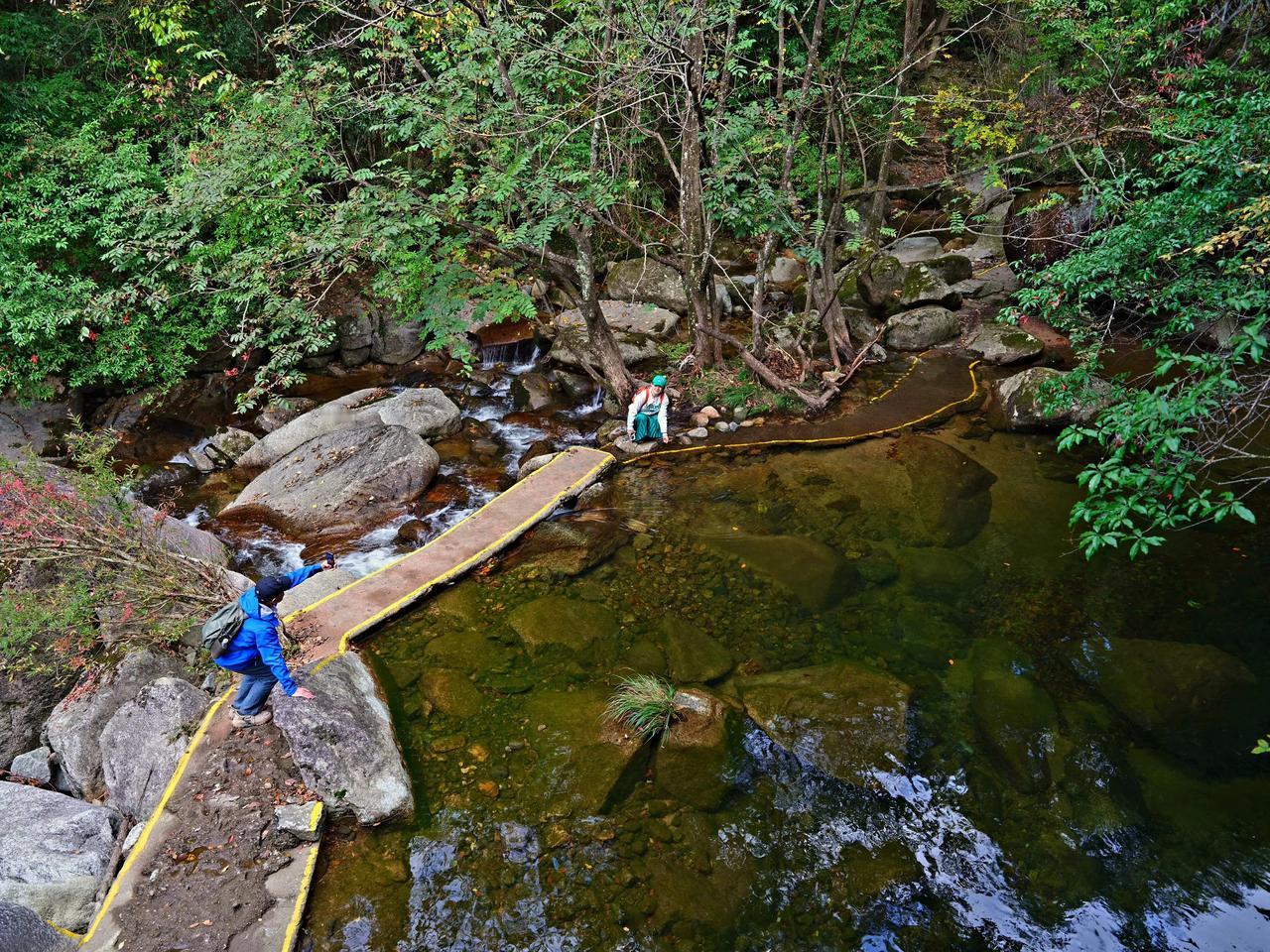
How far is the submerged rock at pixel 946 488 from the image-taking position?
8570mm

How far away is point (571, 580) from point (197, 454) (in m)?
7.81

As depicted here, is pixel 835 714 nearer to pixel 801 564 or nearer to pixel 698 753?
pixel 698 753

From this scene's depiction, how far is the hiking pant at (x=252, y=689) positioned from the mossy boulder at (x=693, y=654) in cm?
336

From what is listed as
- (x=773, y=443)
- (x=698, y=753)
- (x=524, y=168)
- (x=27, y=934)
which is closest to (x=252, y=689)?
(x=27, y=934)

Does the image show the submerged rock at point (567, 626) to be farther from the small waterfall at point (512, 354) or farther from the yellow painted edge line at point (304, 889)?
the small waterfall at point (512, 354)

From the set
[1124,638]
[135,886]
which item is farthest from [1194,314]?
[135,886]

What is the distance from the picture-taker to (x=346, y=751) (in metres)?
5.39

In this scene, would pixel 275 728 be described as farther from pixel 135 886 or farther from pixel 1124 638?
pixel 1124 638

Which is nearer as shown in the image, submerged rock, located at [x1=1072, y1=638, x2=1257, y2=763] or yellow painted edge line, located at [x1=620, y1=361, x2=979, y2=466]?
submerged rock, located at [x1=1072, y1=638, x2=1257, y2=763]

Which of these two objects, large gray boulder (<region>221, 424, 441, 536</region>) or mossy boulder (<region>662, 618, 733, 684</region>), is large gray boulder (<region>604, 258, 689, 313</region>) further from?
mossy boulder (<region>662, 618, 733, 684</region>)

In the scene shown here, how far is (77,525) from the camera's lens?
677cm

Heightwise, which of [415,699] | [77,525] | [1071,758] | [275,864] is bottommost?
[1071,758]

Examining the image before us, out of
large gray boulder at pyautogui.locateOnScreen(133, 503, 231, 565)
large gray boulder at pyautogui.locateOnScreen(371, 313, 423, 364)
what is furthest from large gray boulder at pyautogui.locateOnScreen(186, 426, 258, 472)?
large gray boulder at pyautogui.locateOnScreen(371, 313, 423, 364)

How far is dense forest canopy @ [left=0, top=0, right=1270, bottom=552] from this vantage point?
6945 millimetres
